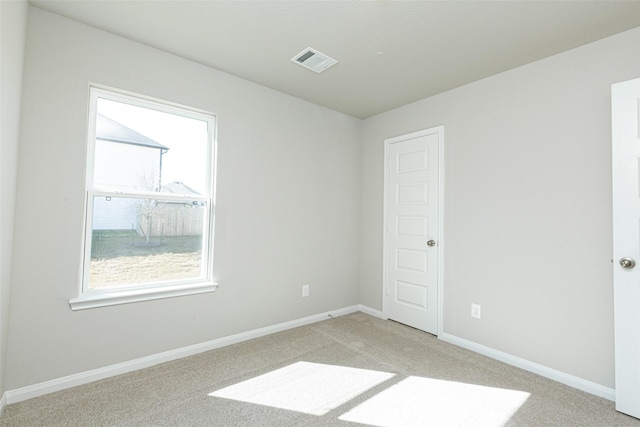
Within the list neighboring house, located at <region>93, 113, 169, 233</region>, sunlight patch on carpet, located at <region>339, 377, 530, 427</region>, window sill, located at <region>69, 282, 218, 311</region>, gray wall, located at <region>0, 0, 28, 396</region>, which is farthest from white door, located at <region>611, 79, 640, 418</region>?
gray wall, located at <region>0, 0, 28, 396</region>

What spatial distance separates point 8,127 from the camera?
5.65ft

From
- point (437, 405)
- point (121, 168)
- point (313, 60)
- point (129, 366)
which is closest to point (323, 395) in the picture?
point (437, 405)

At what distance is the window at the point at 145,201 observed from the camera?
2.32 meters

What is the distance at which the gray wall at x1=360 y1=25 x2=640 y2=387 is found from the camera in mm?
2217

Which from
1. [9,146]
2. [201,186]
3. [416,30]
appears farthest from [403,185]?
[9,146]

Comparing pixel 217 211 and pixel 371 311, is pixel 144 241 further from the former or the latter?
pixel 371 311

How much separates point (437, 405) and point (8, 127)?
9.97 feet

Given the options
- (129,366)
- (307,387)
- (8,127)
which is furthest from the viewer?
(129,366)

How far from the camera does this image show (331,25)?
2.16 m

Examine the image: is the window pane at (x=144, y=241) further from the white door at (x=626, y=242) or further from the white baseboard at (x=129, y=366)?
the white door at (x=626, y=242)

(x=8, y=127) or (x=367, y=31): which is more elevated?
(x=367, y=31)

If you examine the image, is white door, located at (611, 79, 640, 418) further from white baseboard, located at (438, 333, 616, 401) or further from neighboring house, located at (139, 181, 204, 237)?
neighboring house, located at (139, 181, 204, 237)

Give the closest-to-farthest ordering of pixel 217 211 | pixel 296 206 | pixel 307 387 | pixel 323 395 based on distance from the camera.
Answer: pixel 323 395
pixel 307 387
pixel 217 211
pixel 296 206

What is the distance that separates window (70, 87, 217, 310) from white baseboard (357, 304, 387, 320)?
2071 millimetres
